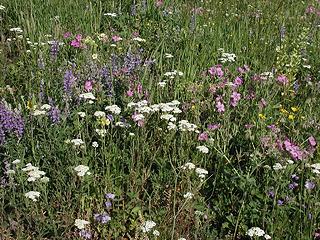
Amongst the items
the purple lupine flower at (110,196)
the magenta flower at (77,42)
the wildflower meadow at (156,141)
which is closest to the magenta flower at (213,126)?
the wildflower meadow at (156,141)

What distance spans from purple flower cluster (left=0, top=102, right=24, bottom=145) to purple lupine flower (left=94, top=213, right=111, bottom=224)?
81 cm

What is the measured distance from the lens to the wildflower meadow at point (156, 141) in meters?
2.96

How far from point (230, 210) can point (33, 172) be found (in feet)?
3.95

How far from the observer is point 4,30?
542cm

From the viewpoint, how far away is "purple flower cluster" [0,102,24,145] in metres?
3.26

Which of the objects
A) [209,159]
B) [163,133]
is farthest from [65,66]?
[209,159]

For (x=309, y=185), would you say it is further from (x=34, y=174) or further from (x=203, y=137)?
(x=34, y=174)

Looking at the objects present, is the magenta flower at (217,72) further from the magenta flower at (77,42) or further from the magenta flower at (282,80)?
the magenta flower at (77,42)

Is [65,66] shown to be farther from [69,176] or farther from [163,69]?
[69,176]

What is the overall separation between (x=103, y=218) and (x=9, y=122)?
0.96 metres

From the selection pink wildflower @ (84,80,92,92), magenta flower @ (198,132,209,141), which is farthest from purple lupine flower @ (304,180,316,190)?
pink wildflower @ (84,80,92,92)

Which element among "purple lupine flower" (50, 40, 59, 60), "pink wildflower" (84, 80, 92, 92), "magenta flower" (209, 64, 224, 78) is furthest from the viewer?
"purple lupine flower" (50, 40, 59, 60)

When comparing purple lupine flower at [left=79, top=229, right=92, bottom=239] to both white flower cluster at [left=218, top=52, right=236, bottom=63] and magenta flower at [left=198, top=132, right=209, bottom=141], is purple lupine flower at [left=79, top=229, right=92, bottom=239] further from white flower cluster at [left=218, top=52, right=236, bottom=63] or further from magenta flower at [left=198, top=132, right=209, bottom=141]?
white flower cluster at [left=218, top=52, right=236, bottom=63]

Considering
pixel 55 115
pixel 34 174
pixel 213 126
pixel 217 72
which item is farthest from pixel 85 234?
pixel 217 72
